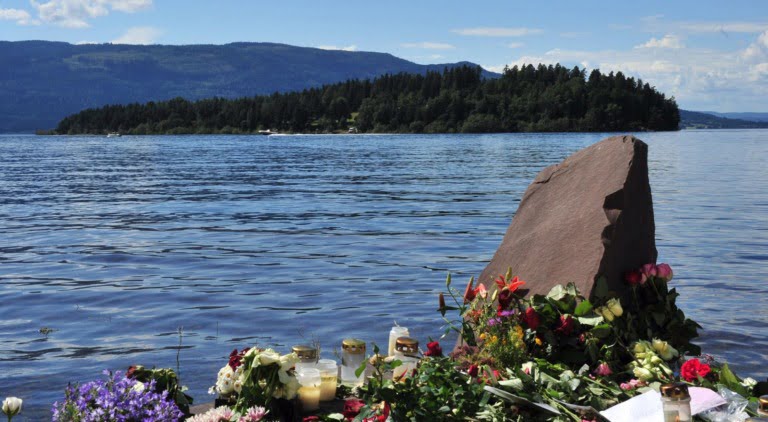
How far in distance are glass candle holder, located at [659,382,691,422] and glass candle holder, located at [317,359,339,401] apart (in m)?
2.78

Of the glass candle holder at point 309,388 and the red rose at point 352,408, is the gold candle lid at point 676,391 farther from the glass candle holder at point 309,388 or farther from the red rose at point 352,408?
the glass candle holder at point 309,388

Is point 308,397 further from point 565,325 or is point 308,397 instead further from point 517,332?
point 565,325

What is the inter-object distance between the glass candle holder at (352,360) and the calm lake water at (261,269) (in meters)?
2.02

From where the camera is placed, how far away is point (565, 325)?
7.54m

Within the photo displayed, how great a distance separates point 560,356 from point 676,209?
2252cm

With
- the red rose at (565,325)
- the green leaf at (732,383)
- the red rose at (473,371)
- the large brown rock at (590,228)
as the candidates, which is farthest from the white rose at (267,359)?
the green leaf at (732,383)

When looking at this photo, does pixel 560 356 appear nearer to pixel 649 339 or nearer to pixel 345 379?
pixel 649 339

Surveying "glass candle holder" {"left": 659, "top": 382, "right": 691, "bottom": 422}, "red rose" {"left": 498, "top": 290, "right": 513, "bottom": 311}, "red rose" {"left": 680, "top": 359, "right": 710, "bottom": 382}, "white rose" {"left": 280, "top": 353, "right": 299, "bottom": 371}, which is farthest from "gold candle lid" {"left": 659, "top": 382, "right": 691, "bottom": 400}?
"red rose" {"left": 498, "top": 290, "right": 513, "bottom": 311}

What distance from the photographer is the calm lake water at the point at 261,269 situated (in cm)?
1088

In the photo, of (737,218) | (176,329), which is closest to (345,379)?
(176,329)

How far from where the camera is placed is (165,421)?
A: 19.3 feet

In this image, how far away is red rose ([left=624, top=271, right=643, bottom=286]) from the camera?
27.1ft

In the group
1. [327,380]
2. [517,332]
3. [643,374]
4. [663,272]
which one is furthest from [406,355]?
[663,272]

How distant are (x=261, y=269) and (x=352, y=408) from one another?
10359 millimetres
